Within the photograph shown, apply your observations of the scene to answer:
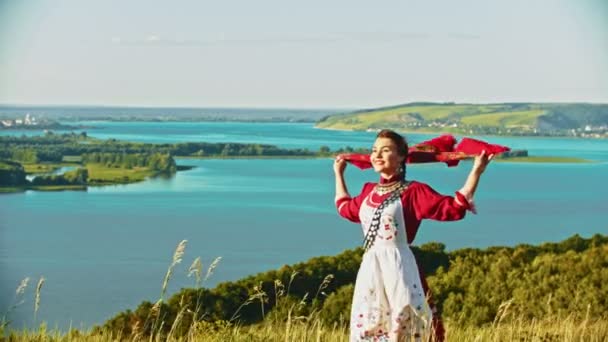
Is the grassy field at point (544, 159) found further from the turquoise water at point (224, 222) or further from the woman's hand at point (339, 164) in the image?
the woman's hand at point (339, 164)

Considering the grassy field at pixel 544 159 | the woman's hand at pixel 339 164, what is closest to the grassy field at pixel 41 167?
the grassy field at pixel 544 159

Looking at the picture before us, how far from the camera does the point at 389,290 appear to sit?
12.6 feet

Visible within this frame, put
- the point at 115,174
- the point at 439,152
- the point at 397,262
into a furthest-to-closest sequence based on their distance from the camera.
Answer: the point at 115,174 → the point at 439,152 → the point at 397,262

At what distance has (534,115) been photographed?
81.4 metres

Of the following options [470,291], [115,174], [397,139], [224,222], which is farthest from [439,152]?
[115,174]

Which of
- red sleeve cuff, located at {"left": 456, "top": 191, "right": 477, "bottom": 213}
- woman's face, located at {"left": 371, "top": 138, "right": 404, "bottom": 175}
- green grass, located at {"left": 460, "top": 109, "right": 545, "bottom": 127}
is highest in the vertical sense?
woman's face, located at {"left": 371, "top": 138, "right": 404, "bottom": 175}

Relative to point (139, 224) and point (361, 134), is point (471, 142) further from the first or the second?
point (361, 134)

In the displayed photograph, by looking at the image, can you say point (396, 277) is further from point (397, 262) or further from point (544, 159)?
point (544, 159)

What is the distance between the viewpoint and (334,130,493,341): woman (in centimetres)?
381

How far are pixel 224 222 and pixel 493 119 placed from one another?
24.5 metres

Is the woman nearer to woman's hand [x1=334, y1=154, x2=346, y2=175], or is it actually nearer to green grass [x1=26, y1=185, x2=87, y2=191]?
woman's hand [x1=334, y1=154, x2=346, y2=175]

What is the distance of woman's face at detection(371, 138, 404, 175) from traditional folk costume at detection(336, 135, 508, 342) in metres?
0.07

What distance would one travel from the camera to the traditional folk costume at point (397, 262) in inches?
150

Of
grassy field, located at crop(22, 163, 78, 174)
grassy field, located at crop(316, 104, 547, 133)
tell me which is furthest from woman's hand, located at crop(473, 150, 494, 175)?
grassy field, located at crop(22, 163, 78, 174)
